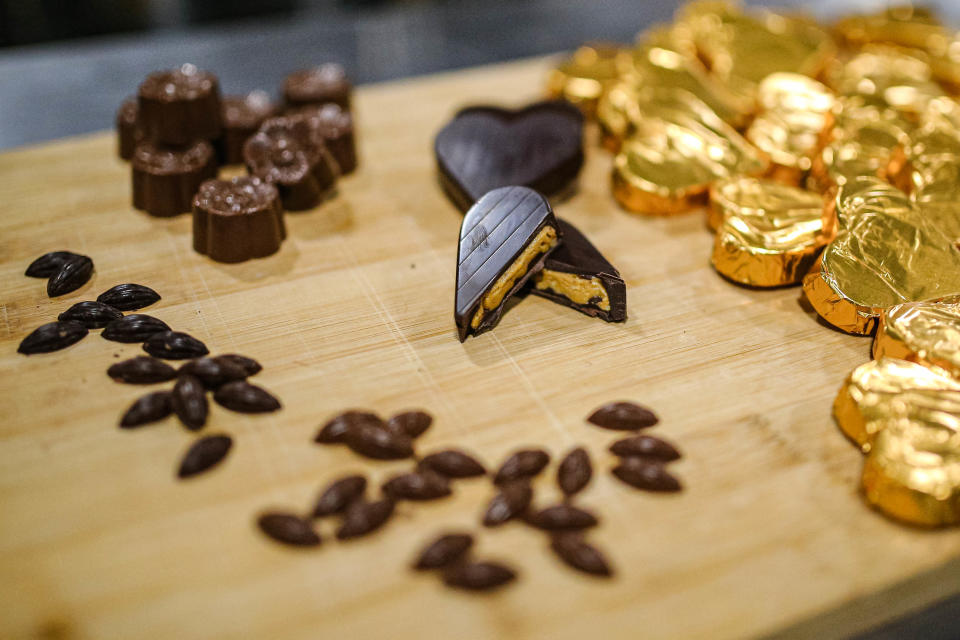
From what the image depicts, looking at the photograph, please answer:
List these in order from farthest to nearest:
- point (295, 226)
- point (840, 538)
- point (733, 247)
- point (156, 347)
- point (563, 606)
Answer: point (295, 226) → point (733, 247) → point (156, 347) → point (840, 538) → point (563, 606)

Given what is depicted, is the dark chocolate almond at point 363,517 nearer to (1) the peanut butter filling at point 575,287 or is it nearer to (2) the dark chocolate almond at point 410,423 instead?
(2) the dark chocolate almond at point 410,423

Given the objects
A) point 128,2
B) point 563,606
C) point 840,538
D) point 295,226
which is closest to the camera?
point 563,606

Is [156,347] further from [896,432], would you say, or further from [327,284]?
[896,432]

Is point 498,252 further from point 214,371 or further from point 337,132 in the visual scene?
point 337,132

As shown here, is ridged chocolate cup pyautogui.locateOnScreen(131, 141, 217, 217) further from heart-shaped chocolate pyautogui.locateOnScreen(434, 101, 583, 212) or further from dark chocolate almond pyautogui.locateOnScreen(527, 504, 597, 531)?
dark chocolate almond pyautogui.locateOnScreen(527, 504, 597, 531)

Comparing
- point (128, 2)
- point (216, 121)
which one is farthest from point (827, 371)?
point (128, 2)

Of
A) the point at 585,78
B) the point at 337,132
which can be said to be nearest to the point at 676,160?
the point at 585,78
